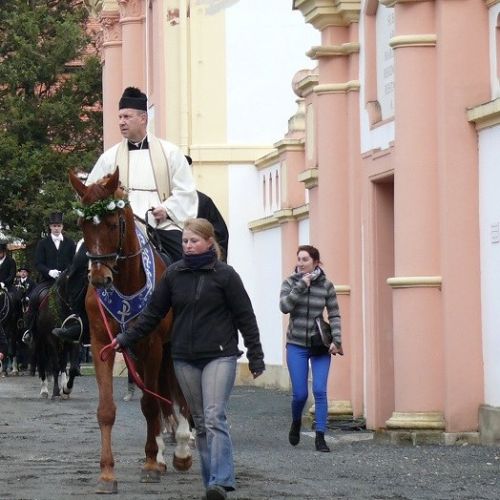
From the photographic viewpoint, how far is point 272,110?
34.2m

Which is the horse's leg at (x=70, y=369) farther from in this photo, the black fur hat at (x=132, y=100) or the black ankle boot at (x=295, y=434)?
the black fur hat at (x=132, y=100)

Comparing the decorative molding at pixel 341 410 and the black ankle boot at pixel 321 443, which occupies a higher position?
the decorative molding at pixel 341 410

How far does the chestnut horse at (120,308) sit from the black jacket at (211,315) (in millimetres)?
1088

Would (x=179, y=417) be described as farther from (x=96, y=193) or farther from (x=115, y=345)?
(x=96, y=193)

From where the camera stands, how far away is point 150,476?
45.3 ft

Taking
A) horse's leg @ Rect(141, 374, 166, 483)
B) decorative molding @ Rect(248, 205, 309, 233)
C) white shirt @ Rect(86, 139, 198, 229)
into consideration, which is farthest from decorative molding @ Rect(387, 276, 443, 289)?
decorative molding @ Rect(248, 205, 309, 233)

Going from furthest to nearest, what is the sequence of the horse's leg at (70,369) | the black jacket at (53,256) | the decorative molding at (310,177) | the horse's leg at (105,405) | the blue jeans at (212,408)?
the black jacket at (53,256), the horse's leg at (70,369), the decorative molding at (310,177), the horse's leg at (105,405), the blue jeans at (212,408)

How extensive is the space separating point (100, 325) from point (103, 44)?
28100mm

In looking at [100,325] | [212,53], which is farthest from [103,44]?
[100,325]

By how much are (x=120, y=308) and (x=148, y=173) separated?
180 cm

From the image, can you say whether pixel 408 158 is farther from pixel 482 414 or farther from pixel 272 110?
pixel 272 110

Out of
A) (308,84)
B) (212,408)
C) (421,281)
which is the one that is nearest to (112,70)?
(308,84)

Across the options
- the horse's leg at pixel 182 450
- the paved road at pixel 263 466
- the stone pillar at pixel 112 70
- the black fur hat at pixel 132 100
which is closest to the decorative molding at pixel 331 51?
the paved road at pixel 263 466

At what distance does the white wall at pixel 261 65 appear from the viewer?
34031 millimetres
